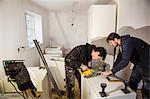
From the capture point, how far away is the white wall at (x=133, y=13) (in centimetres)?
267

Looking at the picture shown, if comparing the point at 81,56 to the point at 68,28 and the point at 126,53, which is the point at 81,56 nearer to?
the point at 126,53

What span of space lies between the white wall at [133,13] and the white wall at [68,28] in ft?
8.61

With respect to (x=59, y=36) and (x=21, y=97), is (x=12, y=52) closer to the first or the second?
(x=21, y=97)

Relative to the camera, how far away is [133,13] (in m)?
2.71

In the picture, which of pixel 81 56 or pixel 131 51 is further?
pixel 81 56

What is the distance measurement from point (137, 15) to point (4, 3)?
236 cm

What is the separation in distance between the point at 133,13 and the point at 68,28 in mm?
2980

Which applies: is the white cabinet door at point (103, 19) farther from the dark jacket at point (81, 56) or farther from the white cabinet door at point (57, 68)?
the white cabinet door at point (57, 68)

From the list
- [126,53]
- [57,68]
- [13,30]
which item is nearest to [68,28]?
[57,68]

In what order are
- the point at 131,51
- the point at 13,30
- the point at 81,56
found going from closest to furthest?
the point at 131,51 < the point at 81,56 < the point at 13,30

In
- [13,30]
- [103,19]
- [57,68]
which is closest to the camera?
[13,30]

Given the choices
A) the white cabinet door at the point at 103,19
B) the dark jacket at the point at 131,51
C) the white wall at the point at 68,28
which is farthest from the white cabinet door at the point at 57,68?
the white wall at the point at 68,28

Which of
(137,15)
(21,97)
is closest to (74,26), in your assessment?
(137,15)

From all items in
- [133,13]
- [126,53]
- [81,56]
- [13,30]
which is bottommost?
[81,56]
